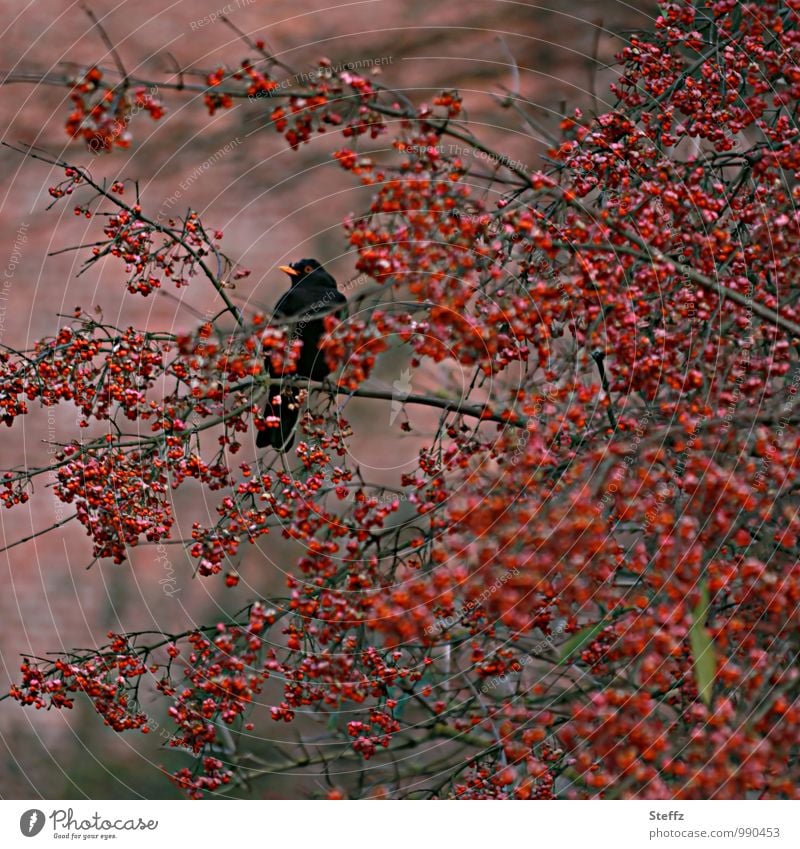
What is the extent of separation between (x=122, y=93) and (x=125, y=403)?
1013 millimetres

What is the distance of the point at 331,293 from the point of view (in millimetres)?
4348

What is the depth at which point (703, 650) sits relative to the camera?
2402 millimetres

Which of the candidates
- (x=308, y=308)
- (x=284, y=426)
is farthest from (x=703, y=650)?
(x=308, y=308)

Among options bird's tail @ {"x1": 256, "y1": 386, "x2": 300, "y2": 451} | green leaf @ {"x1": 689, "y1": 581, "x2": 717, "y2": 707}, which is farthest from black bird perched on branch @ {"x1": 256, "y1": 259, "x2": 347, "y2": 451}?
green leaf @ {"x1": 689, "y1": 581, "x2": 717, "y2": 707}

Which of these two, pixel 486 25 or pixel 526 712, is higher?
pixel 486 25

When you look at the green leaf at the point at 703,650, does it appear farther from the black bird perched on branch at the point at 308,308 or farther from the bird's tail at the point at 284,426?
the black bird perched on branch at the point at 308,308

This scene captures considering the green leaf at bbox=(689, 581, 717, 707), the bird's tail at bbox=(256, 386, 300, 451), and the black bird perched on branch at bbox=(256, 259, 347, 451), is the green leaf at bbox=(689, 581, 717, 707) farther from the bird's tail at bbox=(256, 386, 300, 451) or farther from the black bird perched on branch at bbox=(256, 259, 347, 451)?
the black bird perched on branch at bbox=(256, 259, 347, 451)

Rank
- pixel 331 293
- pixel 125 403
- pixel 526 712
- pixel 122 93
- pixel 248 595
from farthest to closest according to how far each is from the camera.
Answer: pixel 248 595, pixel 331 293, pixel 125 403, pixel 526 712, pixel 122 93

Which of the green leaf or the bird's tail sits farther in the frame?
the bird's tail

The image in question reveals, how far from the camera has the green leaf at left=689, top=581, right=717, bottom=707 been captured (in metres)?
2.39

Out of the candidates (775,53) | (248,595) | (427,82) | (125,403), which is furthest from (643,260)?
(248,595)

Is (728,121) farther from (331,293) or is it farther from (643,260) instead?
(331,293)

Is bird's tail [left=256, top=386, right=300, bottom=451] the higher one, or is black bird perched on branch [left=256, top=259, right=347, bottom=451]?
black bird perched on branch [left=256, top=259, right=347, bottom=451]

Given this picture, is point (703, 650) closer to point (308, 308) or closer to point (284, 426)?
point (284, 426)
